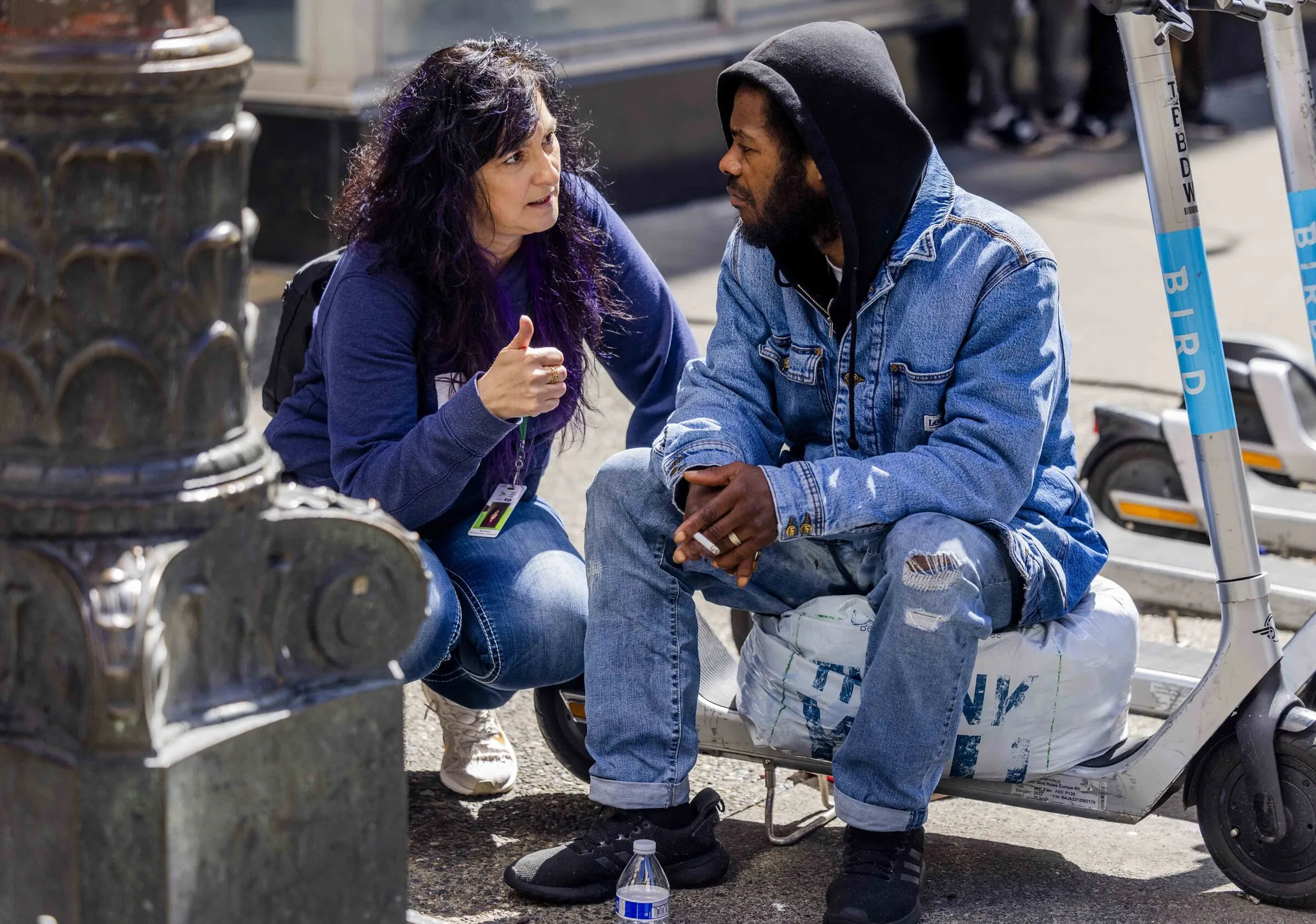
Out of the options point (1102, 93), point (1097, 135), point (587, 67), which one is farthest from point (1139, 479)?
point (1102, 93)

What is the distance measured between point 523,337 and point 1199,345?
1046 mm

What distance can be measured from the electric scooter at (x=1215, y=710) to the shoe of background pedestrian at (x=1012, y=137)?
23.2ft

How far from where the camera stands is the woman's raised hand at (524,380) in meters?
2.84

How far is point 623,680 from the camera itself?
280 cm

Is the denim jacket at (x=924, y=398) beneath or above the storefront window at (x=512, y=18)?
beneath

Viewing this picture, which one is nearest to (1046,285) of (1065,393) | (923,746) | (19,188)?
(1065,393)

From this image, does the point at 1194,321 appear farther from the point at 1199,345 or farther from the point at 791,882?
the point at 791,882

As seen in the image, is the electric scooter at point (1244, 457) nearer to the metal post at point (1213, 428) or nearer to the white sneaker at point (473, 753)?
the metal post at point (1213, 428)

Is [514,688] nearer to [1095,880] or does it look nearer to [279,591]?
[1095,880]

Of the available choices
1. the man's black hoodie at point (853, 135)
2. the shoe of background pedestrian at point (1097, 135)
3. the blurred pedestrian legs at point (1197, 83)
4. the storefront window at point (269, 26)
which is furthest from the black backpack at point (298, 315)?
the blurred pedestrian legs at point (1197, 83)

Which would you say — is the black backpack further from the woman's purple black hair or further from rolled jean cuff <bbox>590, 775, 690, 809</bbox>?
rolled jean cuff <bbox>590, 775, 690, 809</bbox>

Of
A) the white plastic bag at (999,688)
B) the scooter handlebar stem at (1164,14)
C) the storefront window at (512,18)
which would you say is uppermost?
the scooter handlebar stem at (1164,14)

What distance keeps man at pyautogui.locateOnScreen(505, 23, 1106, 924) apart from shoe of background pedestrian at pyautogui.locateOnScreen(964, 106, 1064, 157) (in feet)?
23.2

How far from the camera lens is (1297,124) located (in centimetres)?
325
